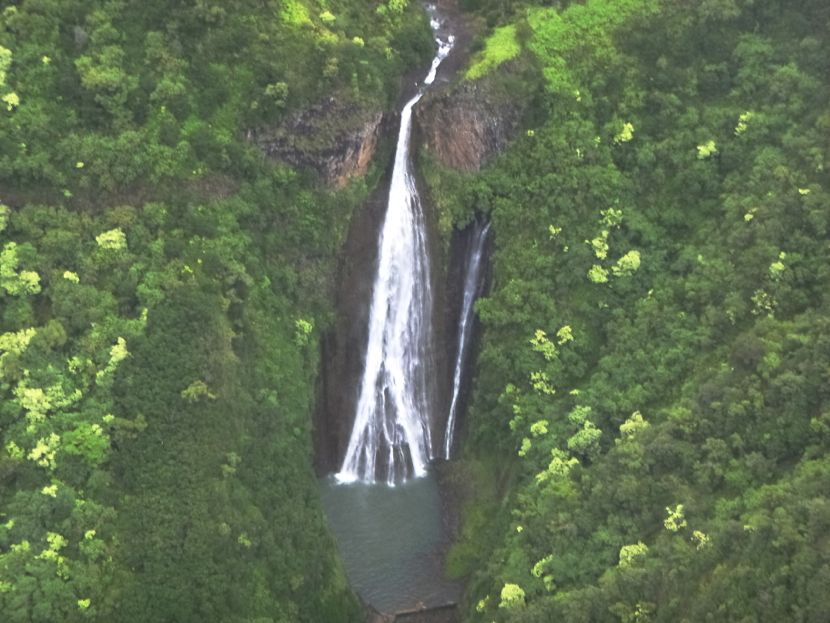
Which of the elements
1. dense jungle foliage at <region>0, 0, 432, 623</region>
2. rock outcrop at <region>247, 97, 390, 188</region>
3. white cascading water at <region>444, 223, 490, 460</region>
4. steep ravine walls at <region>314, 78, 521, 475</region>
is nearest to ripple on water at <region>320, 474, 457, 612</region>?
dense jungle foliage at <region>0, 0, 432, 623</region>

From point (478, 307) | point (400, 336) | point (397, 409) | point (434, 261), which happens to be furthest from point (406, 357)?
point (434, 261)

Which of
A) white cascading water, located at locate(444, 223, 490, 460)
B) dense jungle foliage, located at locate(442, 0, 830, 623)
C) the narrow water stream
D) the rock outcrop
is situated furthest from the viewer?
white cascading water, located at locate(444, 223, 490, 460)

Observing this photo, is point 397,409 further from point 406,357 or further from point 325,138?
point 325,138

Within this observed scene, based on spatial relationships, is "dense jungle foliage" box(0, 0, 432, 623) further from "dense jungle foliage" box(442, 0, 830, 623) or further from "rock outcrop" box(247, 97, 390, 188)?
"dense jungle foliage" box(442, 0, 830, 623)

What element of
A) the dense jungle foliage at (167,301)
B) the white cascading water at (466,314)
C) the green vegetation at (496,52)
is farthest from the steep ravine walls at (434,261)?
the dense jungle foliage at (167,301)

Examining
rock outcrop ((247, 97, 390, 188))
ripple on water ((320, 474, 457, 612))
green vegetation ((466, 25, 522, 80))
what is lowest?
ripple on water ((320, 474, 457, 612))

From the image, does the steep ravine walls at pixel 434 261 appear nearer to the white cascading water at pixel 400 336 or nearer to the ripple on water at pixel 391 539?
the white cascading water at pixel 400 336

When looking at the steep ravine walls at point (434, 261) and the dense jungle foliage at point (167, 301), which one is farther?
the steep ravine walls at point (434, 261)
